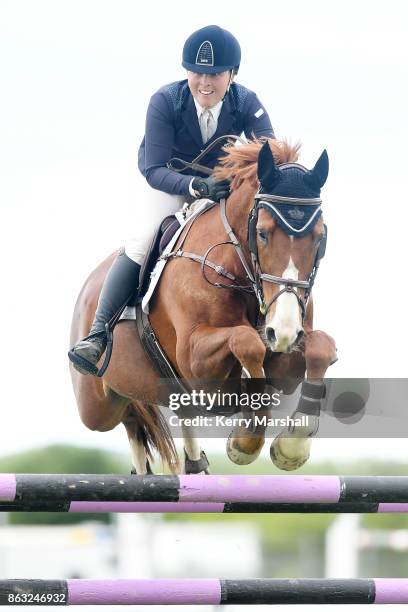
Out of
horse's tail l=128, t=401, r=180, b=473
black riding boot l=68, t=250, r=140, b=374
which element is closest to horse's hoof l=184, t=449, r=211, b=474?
horse's tail l=128, t=401, r=180, b=473

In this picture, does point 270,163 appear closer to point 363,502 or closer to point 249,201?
point 249,201

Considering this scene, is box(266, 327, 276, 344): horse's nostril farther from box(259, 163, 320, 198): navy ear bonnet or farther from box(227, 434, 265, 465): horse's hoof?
box(259, 163, 320, 198): navy ear bonnet

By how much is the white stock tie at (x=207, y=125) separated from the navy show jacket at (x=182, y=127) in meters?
0.02

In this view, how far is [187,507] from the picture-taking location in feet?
14.5

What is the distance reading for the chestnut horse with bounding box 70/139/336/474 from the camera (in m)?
4.77

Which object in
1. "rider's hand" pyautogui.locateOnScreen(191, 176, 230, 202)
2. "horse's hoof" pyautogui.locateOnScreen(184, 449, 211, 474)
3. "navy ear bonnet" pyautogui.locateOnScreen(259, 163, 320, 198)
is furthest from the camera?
"horse's hoof" pyautogui.locateOnScreen(184, 449, 211, 474)

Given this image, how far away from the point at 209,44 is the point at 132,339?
157cm

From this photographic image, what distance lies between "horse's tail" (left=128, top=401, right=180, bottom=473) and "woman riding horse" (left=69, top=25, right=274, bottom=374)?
39.5 inches

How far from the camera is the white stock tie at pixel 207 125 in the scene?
5656 mm

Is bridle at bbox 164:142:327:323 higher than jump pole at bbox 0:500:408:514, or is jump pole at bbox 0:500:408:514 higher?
bridle at bbox 164:142:327:323

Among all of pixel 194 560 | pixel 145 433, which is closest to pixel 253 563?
pixel 194 560

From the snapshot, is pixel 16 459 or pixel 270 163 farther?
pixel 16 459

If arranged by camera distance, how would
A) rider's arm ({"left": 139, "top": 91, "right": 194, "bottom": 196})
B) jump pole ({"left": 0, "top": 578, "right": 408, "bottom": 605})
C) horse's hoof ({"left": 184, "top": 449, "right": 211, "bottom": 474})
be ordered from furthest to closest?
horse's hoof ({"left": 184, "top": 449, "right": 211, "bottom": 474}) < rider's arm ({"left": 139, "top": 91, "right": 194, "bottom": 196}) < jump pole ({"left": 0, "top": 578, "right": 408, "bottom": 605})

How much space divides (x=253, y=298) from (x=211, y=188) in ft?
1.97
